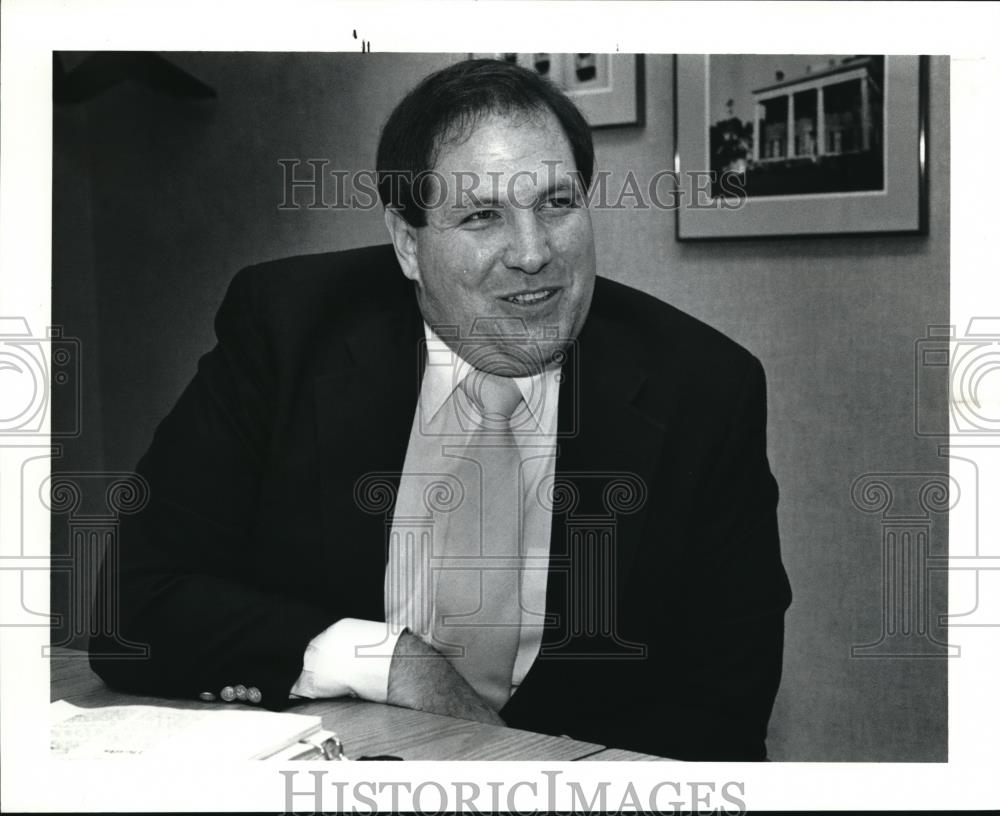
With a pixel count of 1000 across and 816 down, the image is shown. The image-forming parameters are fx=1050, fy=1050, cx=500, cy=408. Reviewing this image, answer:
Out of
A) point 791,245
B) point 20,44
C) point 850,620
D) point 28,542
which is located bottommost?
point 850,620

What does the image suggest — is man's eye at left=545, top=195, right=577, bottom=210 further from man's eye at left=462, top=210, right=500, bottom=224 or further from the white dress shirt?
the white dress shirt

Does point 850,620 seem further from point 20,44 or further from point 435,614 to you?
point 20,44

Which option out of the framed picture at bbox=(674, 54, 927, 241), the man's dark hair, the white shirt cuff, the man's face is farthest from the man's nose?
the white shirt cuff

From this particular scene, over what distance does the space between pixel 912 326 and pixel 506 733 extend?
3.06 ft

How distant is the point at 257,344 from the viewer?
176 centimetres

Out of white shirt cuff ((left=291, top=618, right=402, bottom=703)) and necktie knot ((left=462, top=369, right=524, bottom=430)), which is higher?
necktie knot ((left=462, top=369, right=524, bottom=430))

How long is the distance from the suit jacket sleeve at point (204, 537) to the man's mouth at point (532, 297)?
1.39 feet

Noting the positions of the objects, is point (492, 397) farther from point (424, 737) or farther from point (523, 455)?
point (424, 737)

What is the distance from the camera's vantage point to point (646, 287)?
5.67 feet

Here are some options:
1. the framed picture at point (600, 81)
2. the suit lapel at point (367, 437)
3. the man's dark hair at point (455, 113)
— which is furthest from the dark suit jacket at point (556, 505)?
the framed picture at point (600, 81)

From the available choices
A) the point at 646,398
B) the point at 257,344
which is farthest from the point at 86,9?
the point at 646,398

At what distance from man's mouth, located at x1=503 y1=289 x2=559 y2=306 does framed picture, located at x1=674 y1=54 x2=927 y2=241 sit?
0.28 metres

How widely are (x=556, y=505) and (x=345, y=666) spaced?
1.41 ft

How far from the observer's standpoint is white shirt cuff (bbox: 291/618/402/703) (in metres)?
1.68
